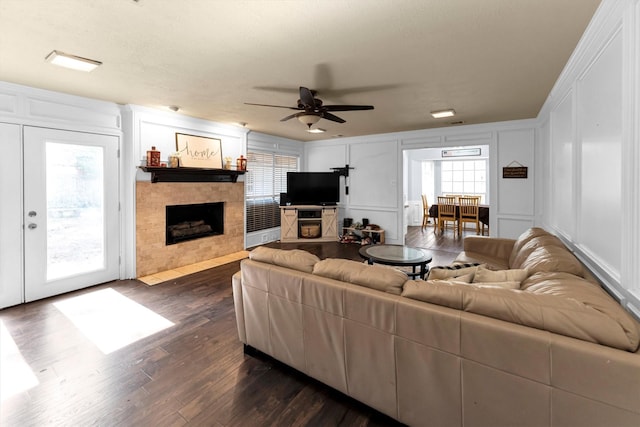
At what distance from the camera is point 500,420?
129cm

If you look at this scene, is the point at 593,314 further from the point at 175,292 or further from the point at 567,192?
the point at 175,292

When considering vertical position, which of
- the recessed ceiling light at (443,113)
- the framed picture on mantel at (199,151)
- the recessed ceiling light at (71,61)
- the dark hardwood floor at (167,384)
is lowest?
the dark hardwood floor at (167,384)

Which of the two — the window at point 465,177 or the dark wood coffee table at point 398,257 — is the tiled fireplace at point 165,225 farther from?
the window at point 465,177

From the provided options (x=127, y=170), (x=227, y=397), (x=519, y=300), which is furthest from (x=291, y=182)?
(x=519, y=300)

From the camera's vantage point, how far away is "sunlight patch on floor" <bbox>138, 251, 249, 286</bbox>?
4.16m

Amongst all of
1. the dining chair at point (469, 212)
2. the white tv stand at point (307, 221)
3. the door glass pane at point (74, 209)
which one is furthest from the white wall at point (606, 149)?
the door glass pane at point (74, 209)

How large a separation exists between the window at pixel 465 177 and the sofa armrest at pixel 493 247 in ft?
21.9

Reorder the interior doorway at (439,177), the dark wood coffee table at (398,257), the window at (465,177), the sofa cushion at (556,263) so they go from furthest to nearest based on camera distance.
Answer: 1. the window at (465,177)
2. the interior doorway at (439,177)
3. the dark wood coffee table at (398,257)
4. the sofa cushion at (556,263)

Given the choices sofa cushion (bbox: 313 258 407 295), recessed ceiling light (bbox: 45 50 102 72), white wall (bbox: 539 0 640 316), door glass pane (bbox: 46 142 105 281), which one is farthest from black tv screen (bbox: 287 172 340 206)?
sofa cushion (bbox: 313 258 407 295)

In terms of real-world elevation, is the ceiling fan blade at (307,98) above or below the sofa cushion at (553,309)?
above

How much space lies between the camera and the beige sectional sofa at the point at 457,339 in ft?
3.63

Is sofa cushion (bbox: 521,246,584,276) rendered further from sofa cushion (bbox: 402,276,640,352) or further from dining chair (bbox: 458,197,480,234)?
dining chair (bbox: 458,197,480,234)

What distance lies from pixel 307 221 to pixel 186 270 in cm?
287

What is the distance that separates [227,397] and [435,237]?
6.69m
